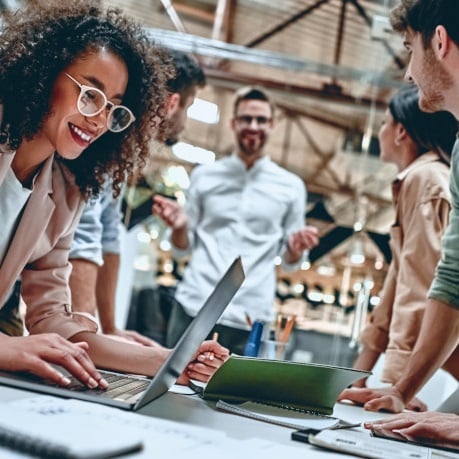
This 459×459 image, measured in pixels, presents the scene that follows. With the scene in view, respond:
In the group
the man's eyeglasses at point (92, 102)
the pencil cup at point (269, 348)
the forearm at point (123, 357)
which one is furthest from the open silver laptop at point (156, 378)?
the pencil cup at point (269, 348)

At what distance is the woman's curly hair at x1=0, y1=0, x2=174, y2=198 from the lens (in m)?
1.42

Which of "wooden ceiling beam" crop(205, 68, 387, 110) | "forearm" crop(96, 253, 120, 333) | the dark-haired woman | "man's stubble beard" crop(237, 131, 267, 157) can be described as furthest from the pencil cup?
"wooden ceiling beam" crop(205, 68, 387, 110)

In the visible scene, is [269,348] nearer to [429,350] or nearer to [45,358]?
[429,350]

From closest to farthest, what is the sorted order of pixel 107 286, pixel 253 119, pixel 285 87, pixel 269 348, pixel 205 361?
pixel 205 361 → pixel 269 348 → pixel 107 286 → pixel 253 119 → pixel 285 87

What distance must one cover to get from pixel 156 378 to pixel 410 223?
128 cm

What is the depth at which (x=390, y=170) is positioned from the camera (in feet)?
16.0

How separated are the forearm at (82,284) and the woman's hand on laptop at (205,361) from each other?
0.89 meters

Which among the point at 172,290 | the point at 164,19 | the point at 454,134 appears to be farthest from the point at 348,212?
the point at 454,134

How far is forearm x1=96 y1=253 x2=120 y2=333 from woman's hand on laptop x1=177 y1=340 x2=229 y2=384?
129cm

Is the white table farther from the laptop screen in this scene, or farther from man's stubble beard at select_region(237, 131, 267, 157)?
man's stubble beard at select_region(237, 131, 267, 157)

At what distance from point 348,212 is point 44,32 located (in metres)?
9.54

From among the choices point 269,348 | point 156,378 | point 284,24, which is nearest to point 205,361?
point 156,378

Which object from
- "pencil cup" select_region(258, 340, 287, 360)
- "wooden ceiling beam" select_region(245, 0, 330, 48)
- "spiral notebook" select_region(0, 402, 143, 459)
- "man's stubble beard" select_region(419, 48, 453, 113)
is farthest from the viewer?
"wooden ceiling beam" select_region(245, 0, 330, 48)

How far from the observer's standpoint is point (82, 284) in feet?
7.11
